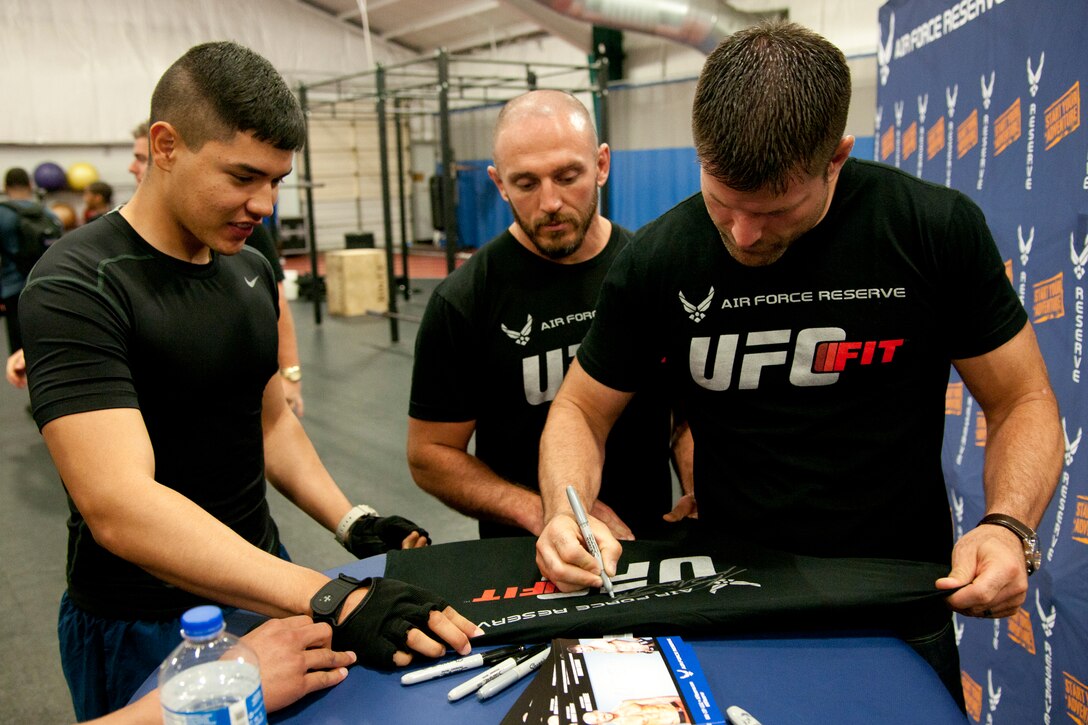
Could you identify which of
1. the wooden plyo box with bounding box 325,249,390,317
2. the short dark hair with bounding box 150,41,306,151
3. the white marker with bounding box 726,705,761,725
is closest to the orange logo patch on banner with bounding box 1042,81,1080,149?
the white marker with bounding box 726,705,761,725

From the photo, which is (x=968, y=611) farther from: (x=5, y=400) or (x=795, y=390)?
(x=5, y=400)

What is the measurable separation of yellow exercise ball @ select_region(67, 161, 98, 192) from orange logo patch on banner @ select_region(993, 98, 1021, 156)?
12.1 metres

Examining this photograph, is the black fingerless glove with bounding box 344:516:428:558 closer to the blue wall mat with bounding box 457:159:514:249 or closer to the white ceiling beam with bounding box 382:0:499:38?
the white ceiling beam with bounding box 382:0:499:38

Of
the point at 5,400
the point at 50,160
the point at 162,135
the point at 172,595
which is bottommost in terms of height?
the point at 5,400

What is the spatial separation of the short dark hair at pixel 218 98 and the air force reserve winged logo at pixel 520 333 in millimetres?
606

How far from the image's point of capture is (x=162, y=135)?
124cm

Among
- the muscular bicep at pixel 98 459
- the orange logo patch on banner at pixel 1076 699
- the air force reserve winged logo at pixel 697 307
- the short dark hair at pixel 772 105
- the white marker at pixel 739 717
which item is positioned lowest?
the orange logo patch on banner at pixel 1076 699

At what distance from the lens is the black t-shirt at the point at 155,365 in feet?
3.60

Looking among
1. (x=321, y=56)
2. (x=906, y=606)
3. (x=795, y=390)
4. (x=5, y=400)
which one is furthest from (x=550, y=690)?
(x=321, y=56)

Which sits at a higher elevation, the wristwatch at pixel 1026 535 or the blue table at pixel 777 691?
the wristwatch at pixel 1026 535

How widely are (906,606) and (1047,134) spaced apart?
116 centimetres

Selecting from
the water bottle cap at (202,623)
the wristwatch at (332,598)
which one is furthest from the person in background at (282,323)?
the water bottle cap at (202,623)

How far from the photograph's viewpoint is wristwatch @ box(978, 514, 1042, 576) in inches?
42.2

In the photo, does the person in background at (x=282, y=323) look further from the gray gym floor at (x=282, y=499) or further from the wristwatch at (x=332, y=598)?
the wristwatch at (x=332, y=598)
